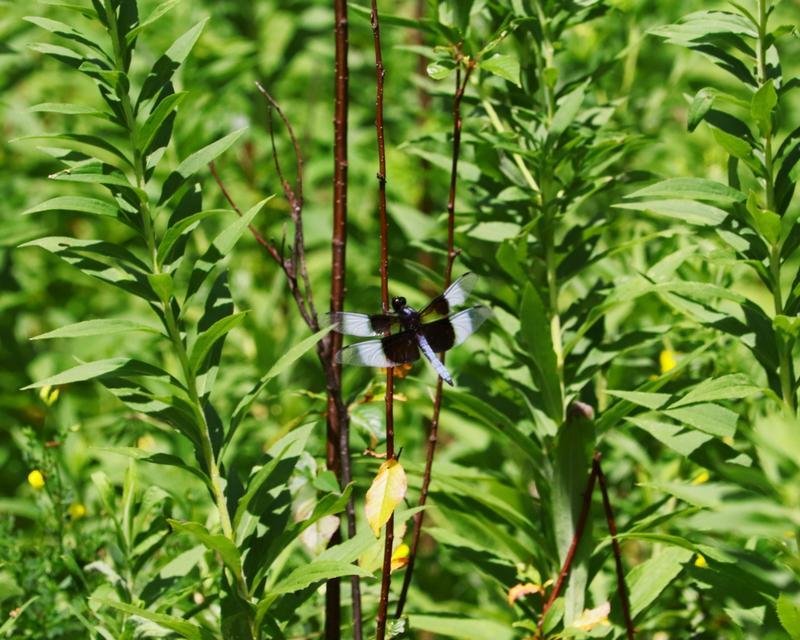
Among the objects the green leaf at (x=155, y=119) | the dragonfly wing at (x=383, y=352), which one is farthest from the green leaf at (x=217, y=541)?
the green leaf at (x=155, y=119)

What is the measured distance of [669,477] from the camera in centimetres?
180

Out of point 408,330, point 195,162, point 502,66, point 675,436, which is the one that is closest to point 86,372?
point 195,162

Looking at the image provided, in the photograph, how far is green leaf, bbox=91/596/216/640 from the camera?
3.50ft

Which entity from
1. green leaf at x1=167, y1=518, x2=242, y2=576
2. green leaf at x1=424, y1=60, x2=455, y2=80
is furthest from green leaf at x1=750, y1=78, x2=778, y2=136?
green leaf at x1=167, y1=518, x2=242, y2=576

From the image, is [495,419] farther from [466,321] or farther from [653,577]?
[653,577]

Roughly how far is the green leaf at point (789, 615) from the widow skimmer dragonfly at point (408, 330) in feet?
1.50

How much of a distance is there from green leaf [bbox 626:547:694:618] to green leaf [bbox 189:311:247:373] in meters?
0.70

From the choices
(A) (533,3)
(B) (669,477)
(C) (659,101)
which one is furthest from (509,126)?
(C) (659,101)

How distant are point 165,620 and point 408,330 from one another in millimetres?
463

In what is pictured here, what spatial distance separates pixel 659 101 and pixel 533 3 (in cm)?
120

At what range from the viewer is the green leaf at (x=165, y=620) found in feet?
3.50

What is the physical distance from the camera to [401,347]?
48.4 inches

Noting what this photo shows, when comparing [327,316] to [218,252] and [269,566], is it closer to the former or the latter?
[218,252]

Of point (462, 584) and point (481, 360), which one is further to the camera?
point (462, 584)
